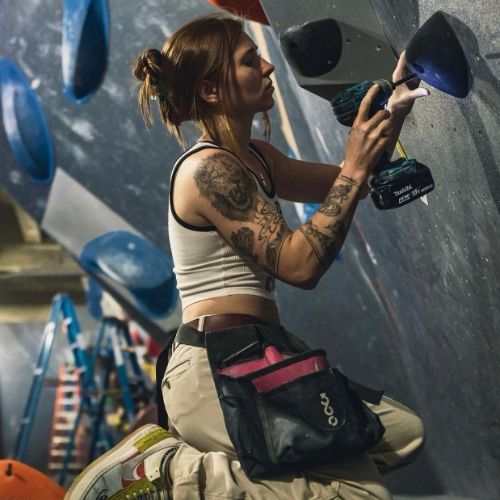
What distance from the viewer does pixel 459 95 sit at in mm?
2055

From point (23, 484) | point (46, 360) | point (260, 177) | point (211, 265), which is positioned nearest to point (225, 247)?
point (211, 265)

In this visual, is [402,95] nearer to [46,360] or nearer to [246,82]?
[246,82]

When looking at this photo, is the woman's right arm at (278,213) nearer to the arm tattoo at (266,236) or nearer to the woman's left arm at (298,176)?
the arm tattoo at (266,236)

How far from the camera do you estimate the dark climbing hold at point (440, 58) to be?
1.97 meters

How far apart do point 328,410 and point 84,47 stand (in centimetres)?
274

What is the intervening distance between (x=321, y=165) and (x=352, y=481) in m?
0.84

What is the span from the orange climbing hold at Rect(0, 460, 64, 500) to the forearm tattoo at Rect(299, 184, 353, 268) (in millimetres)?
1302

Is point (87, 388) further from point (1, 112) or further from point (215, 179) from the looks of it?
point (215, 179)

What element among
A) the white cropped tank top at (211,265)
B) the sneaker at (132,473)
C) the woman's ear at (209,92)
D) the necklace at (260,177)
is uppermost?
the woman's ear at (209,92)

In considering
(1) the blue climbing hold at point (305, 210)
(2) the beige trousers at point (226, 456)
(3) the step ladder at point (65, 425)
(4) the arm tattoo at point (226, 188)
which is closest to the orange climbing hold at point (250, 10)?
(1) the blue climbing hold at point (305, 210)

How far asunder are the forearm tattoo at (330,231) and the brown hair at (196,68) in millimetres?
300

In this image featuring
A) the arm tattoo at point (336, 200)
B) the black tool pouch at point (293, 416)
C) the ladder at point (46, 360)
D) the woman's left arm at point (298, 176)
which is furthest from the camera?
the ladder at point (46, 360)

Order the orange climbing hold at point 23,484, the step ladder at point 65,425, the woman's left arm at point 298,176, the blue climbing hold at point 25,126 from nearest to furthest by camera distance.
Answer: the woman's left arm at point 298,176 < the orange climbing hold at point 23,484 < the blue climbing hold at point 25,126 < the step ladder at point 65,425

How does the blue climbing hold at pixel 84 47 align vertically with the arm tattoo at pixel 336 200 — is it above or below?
above
